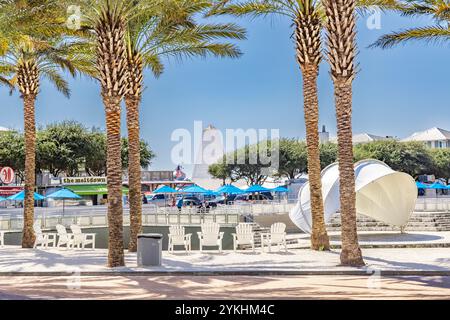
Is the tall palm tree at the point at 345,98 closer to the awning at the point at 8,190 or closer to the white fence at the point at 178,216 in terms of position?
the white fence at the point at 178,216

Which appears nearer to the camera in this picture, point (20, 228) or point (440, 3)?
point (440, 3)

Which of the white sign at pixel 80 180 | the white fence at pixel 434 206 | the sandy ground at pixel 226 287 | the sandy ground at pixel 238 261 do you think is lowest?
the sandy ground at pixel 226 287

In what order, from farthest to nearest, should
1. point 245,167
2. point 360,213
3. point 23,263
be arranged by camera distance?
1. point 245,167
2. point 360,213
3. point 23,263

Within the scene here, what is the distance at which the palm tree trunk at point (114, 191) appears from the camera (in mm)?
15047

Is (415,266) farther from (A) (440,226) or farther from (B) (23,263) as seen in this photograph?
(A) (440,226)

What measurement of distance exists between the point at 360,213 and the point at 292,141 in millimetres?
46885

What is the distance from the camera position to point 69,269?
47.4 ft

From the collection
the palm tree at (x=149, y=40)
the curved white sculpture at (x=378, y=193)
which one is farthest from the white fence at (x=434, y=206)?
the palm tree at (x=149, y=40)

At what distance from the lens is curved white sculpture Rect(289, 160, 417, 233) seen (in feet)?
82.1

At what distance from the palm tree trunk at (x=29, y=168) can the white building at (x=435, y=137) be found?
8534 centimetres

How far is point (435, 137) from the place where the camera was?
3851 inches

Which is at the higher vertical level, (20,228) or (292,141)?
Answer: (292,141)
